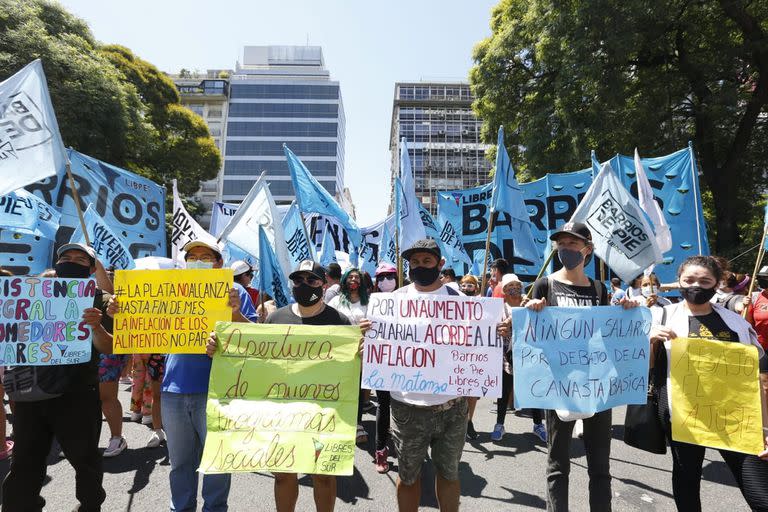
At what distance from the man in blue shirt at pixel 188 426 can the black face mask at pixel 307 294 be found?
15.8 inches

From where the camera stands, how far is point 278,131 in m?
67.4

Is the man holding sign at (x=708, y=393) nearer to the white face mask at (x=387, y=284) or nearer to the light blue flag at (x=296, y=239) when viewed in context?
the white face mask at (x=387, y=284)

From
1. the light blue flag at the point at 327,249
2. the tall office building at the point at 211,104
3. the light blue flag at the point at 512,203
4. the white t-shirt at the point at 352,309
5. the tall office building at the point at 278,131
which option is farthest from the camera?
the tall office building at the point at 278,131

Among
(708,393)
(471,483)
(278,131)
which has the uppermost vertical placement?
(278,131)

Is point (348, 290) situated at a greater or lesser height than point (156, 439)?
greater

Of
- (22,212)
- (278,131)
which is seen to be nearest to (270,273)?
(22,212)

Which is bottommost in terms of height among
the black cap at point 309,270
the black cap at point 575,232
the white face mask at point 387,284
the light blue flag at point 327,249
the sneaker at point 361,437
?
the sneaker at point 361,437

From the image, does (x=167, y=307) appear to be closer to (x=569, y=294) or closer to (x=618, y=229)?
(x=569, y=294)

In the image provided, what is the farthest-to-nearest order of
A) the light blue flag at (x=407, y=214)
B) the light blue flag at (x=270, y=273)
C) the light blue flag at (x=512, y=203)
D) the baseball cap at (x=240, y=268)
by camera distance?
the light blue flag at (x=407, y=214), the baseball cap at (x=240, y=268), the light blue flag at (x=512, y=203), the light blue flag at (x=270, y=273)

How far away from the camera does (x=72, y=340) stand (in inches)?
112

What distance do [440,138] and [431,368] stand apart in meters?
62.7

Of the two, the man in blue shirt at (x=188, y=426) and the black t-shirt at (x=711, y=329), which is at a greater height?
the black t-shirt at (x=711, y=329)

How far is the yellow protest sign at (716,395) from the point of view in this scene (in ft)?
8.46

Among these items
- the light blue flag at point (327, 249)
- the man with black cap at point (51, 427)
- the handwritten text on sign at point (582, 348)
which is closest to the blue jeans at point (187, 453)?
the man with black cap at point (51, 427)
